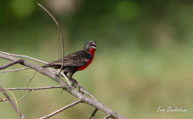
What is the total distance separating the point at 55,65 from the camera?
3.97 meters

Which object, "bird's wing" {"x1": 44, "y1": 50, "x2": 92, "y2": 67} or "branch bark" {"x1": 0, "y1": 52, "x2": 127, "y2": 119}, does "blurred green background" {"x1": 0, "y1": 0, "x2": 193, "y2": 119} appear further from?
"branch bark" {"x1": 0, "y1": 52, "x2": 127, "y2": 119}

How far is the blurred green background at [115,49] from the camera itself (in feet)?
23.6

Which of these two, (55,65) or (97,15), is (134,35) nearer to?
(97,15)

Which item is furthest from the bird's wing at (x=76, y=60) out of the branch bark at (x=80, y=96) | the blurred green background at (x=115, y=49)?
the blurred green background at (x=115, y=49)

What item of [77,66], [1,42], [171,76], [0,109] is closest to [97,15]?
[1,42]

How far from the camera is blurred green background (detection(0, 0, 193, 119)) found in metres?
7.20

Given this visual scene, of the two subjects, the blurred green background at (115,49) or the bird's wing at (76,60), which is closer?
the bird's wing at (76,60)

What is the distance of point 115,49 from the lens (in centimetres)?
984

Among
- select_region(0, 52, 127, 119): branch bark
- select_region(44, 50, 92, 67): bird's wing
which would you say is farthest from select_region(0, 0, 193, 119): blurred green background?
select_region(0, 52, 127, 119): branch bark

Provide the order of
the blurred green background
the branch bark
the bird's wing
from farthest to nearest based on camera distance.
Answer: the blurred green background, the bird's wing, the branch bark

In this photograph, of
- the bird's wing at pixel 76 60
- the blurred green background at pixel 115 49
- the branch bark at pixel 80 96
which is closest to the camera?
the branch bark at pixel 80 96

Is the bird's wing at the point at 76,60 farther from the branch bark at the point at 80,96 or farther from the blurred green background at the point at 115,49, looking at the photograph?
the blurred green background at the point at 115,49

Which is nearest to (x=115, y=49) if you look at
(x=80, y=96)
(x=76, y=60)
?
(x=76, y=60)

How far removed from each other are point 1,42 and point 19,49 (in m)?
0.86
